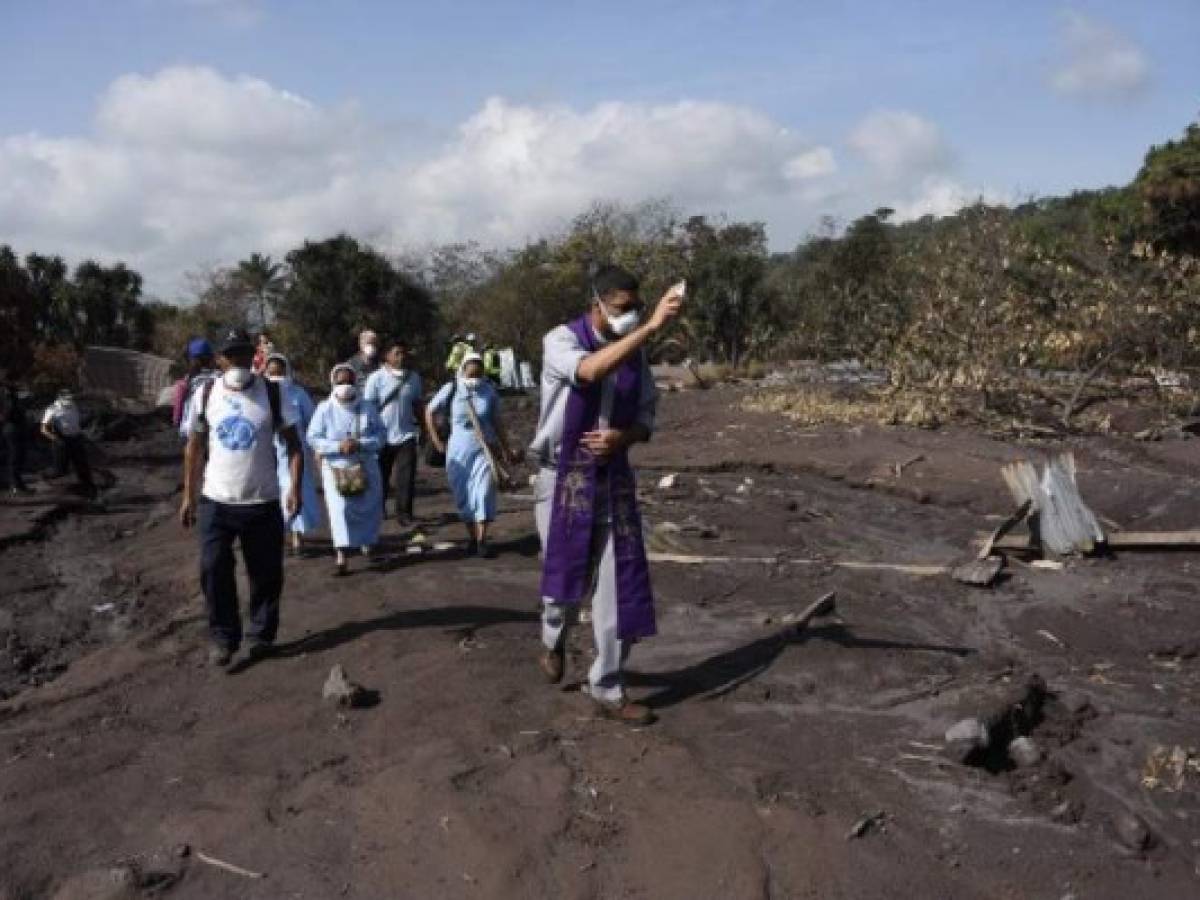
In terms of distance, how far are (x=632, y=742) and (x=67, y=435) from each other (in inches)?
467

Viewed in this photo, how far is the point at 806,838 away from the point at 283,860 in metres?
1.86

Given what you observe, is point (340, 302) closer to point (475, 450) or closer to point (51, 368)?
point (51, 368)

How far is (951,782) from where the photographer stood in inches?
188

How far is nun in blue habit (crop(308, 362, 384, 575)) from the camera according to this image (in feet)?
29.1

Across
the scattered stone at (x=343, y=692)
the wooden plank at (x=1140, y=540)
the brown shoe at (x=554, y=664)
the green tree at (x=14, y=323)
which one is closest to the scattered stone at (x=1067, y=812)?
the brown shoe at (x=554, y=664)

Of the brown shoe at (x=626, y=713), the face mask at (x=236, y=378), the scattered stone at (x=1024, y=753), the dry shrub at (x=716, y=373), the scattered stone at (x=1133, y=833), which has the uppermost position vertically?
the face mask at (x=236, y=378)

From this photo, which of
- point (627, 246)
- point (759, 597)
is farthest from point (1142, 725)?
point (627, 246)

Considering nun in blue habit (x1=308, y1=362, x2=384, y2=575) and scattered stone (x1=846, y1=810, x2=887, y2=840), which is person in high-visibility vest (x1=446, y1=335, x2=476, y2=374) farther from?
scattered stone (x1=846, y1=810, x2=887, y2=840)

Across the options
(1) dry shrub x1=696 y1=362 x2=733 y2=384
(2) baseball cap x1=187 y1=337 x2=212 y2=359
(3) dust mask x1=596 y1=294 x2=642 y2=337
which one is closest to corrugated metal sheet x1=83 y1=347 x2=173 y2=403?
(1) dry shrub x1=696 y1=362 x2=733 y2=384

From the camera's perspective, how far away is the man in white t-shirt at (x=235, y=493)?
21.3 feet

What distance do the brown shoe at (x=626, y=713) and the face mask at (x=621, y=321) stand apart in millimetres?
Answer: 1669

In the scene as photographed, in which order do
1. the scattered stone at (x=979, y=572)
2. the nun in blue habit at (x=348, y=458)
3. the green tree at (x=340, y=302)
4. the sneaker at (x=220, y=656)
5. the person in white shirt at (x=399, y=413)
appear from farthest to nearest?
the green tree at (x=340, y=302) → the person in white shirt at (x=399, y=413) → the nun in blue habit at (x=348, y=458) → the scattered stone at (x=979, y=572) → the sneaker at (x=220, y=656)

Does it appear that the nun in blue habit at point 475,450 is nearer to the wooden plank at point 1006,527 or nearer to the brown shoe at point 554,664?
the brown shoe at point 554,664

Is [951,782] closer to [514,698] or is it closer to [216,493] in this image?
[514,698]
